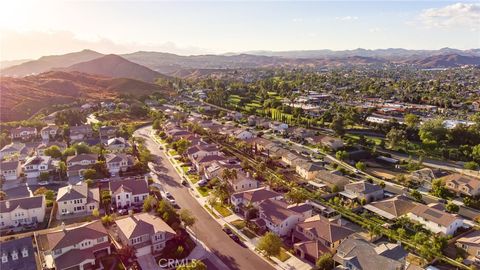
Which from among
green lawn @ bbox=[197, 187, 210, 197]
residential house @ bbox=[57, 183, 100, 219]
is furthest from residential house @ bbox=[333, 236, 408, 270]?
residential house @ bbox=[57, 183, 100, 219]

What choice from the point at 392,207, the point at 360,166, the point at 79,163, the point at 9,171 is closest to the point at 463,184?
the point at 392,207

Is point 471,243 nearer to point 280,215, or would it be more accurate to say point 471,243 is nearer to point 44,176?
point 280,215

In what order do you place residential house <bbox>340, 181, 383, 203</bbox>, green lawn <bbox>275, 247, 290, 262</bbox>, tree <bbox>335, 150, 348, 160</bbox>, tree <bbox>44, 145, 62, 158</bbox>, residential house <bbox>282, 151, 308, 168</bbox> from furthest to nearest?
tree <bbox>335, 150, 348, 160</bbox>, tree <bbox>44, 145, 62, 158</bbox>, residential house <bbox>282, 151, 308, 168</bbox>, residential house <bbox>340, 181, 383, 203</bbox>, green lawn <bbox>275, 247, 290, 262</bbox>

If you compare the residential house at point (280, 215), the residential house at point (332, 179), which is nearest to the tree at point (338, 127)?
the residential house at point (332, 179)

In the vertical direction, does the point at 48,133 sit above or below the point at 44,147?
below

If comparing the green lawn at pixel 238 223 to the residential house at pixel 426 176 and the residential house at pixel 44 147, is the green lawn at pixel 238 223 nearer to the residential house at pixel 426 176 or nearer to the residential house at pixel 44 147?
the residential house at pixel 426 176

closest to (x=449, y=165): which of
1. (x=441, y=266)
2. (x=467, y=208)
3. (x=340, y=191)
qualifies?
(x=467, y=208)

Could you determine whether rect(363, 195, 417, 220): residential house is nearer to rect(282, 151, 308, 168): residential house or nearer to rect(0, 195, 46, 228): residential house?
rect(282, 151, 308, 168): residential house

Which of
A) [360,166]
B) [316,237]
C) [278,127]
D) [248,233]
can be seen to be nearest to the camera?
[316,237]
